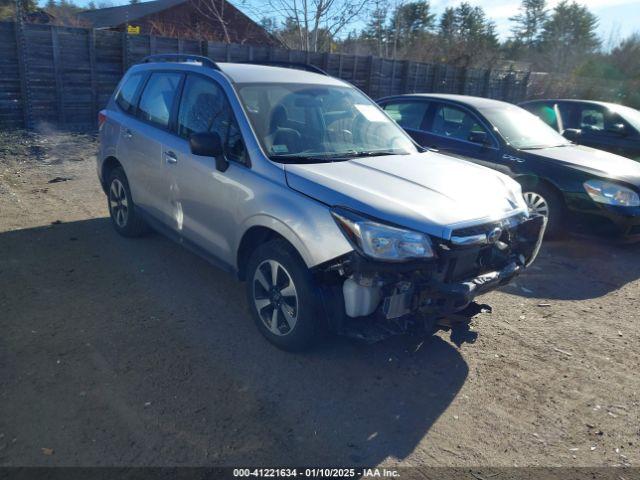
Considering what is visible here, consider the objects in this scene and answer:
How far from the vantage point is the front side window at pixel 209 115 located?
3928mm

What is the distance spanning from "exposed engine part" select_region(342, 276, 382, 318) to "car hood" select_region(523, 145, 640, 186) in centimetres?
436

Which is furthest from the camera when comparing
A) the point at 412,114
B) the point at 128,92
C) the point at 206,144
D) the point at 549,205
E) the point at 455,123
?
the point at 412,114

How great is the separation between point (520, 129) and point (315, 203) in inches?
190

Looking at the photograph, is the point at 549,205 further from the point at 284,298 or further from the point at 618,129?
the point at 284,298

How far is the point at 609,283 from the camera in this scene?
5422 millimetres

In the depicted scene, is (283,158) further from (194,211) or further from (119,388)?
(119,388)

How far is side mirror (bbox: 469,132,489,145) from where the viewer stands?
6.65 meters

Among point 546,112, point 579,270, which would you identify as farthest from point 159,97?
point 546,112

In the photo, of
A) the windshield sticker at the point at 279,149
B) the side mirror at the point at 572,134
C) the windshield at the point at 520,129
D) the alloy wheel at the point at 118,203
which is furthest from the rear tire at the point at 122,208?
the side mirror at the point at 572,134

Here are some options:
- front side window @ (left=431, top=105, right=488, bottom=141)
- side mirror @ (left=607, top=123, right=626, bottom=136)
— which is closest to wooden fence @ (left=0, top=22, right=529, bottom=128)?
front side window @ (left=431, top=105, right=488, bottom=141)

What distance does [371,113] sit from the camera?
4.78 meters

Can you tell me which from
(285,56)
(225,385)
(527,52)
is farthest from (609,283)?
(527,52)

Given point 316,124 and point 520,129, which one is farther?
point 520,129

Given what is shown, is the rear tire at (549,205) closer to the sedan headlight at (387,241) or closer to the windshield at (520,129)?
the windshield at (520,129)
